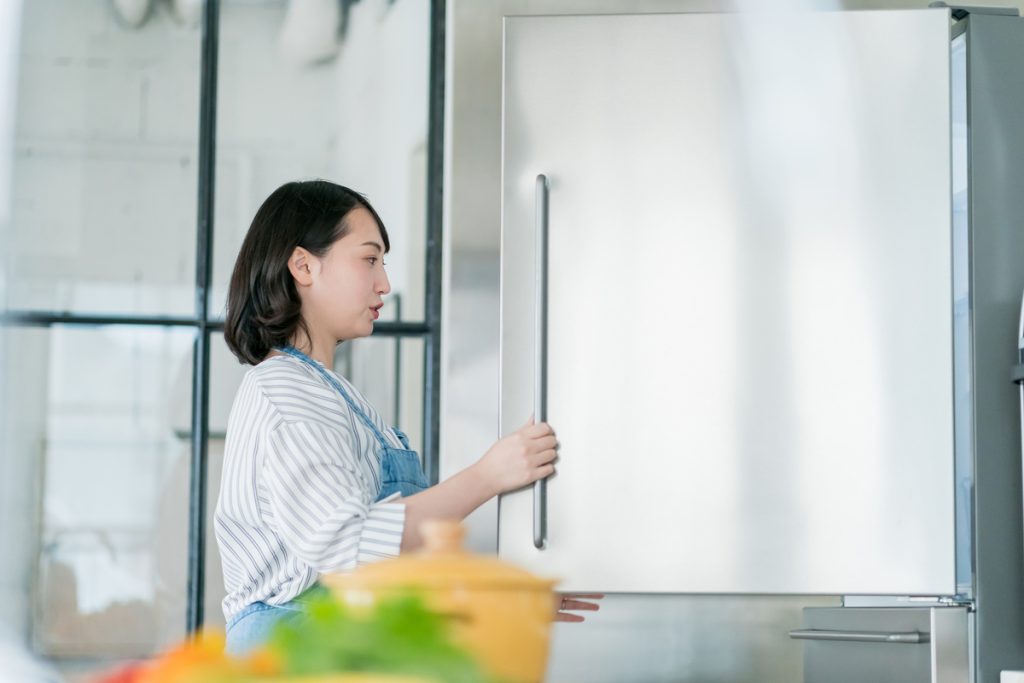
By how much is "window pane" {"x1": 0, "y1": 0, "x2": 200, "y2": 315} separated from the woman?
5.15 feet

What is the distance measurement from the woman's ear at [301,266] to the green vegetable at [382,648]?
1.23 metres

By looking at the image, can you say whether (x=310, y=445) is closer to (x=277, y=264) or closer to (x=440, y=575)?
(x=277, y=264)

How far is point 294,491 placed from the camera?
Result: 4.61ft

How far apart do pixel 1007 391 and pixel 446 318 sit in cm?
170

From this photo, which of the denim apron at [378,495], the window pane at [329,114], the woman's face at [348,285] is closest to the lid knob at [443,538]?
the denim apron at [378,495]

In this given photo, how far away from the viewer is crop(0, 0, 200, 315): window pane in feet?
10.6

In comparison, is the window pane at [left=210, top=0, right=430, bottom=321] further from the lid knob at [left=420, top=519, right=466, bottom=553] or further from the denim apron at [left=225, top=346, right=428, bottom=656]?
the lid knob at [left=420, top=519, right=466, bottom=553]

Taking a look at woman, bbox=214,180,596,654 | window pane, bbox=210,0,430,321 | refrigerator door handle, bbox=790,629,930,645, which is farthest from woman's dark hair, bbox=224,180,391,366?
window pane, bbox=210,0,430,321

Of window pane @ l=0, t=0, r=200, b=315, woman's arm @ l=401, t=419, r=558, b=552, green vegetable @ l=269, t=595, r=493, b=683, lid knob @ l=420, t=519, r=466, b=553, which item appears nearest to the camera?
green vegetable @ l=269, t=595, r=493, b=683

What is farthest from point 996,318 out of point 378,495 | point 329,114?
point 329,114

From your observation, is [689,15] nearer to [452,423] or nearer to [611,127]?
[611,127]

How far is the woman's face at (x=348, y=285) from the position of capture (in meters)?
1.69

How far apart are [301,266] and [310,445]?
0.33 m

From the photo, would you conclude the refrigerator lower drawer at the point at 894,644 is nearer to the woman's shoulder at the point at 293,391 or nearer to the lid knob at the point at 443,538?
the woman's shoulder at the point at 293,391
